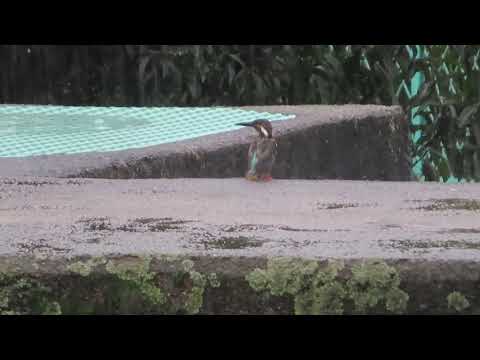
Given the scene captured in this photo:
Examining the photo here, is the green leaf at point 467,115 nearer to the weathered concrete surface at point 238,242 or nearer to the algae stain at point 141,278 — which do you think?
the weathered concrete surface at point 238,242

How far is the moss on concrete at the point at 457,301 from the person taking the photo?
2.05 meters

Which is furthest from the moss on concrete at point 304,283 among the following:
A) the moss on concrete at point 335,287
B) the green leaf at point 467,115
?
the green leaf at point 467,115

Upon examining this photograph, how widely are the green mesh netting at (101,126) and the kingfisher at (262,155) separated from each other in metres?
0.58

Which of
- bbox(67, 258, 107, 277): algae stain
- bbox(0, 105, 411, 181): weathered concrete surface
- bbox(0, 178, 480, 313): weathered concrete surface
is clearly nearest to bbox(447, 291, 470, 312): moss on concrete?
bbox(0, 178, 480, 313): weathered concrete surface

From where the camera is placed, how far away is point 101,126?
223 inches

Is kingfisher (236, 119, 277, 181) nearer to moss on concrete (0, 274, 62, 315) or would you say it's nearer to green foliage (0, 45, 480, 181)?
moss on concrete (0, 274, 62, 315)

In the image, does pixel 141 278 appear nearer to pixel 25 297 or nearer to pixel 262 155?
pixel 25 297

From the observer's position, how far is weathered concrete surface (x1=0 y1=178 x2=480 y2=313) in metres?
2.06

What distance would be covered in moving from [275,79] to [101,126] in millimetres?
4195

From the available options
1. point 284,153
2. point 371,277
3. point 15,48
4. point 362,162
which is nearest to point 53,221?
point 371,277

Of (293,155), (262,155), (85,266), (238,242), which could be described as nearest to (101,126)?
(293,155)

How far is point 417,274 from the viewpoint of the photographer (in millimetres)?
2066

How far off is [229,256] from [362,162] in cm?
395

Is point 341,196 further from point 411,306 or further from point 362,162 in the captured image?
point 362,162
